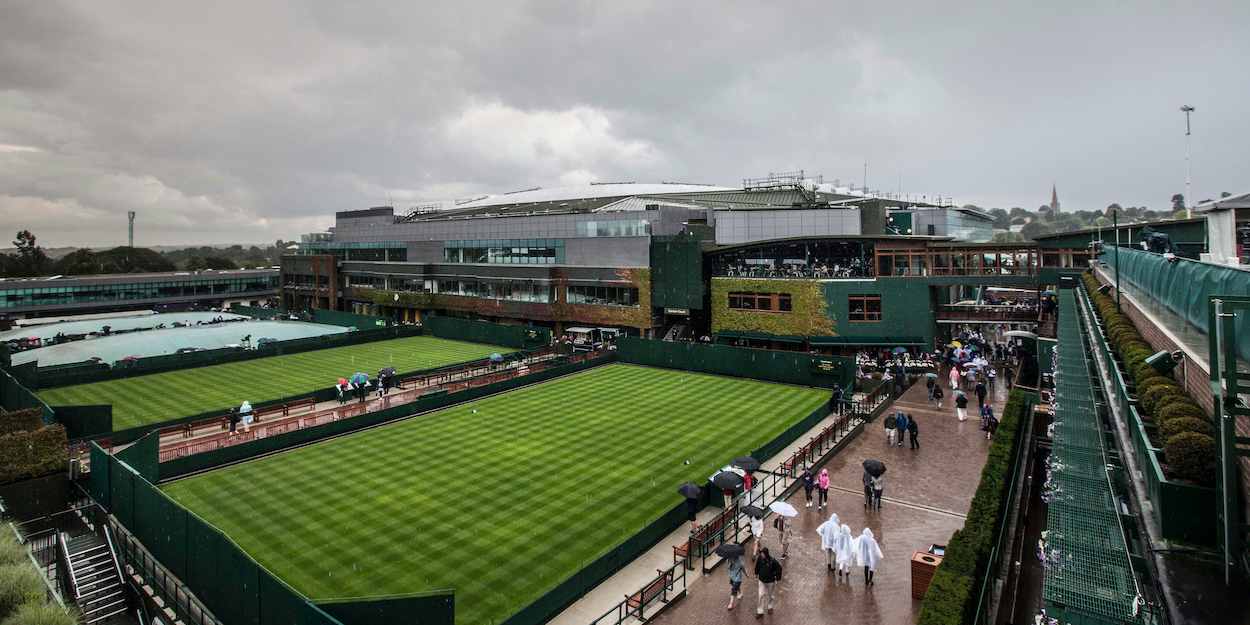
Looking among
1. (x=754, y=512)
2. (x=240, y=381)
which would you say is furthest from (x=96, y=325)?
(x=754, y=512)

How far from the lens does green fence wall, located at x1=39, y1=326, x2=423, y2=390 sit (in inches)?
1587

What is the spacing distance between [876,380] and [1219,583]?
29.9m

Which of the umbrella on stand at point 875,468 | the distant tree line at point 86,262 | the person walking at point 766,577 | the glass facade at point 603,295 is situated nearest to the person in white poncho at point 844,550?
the person walking at point 766,577

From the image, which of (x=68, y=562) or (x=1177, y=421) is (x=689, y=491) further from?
(x=68, y=562)

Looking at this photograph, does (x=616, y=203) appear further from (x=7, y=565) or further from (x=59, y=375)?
(x=7, y=565)

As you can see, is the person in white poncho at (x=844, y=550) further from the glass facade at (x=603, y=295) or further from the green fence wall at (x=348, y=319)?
the green fence wall at (x=348, y=319)

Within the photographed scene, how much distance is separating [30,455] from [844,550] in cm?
2407

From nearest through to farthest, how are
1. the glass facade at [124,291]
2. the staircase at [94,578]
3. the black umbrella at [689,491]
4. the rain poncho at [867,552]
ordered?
1. the rain poncho at [867,552]
2. the staircase at [94,578]
3. the black umbrella at [689,491]
4. the glass facade at [124,291]

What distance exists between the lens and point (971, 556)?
13367 millimetres

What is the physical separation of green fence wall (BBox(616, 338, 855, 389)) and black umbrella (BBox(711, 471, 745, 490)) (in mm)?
17351

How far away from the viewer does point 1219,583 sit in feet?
20.6

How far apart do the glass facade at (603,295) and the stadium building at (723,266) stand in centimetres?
12

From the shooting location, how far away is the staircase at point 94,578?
14836 millimetres

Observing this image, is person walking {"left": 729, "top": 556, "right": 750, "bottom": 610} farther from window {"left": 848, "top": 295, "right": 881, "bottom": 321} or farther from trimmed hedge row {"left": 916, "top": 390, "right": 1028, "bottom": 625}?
window {"left": 848, "top": 295, "right": 881, "bottom": 321}
